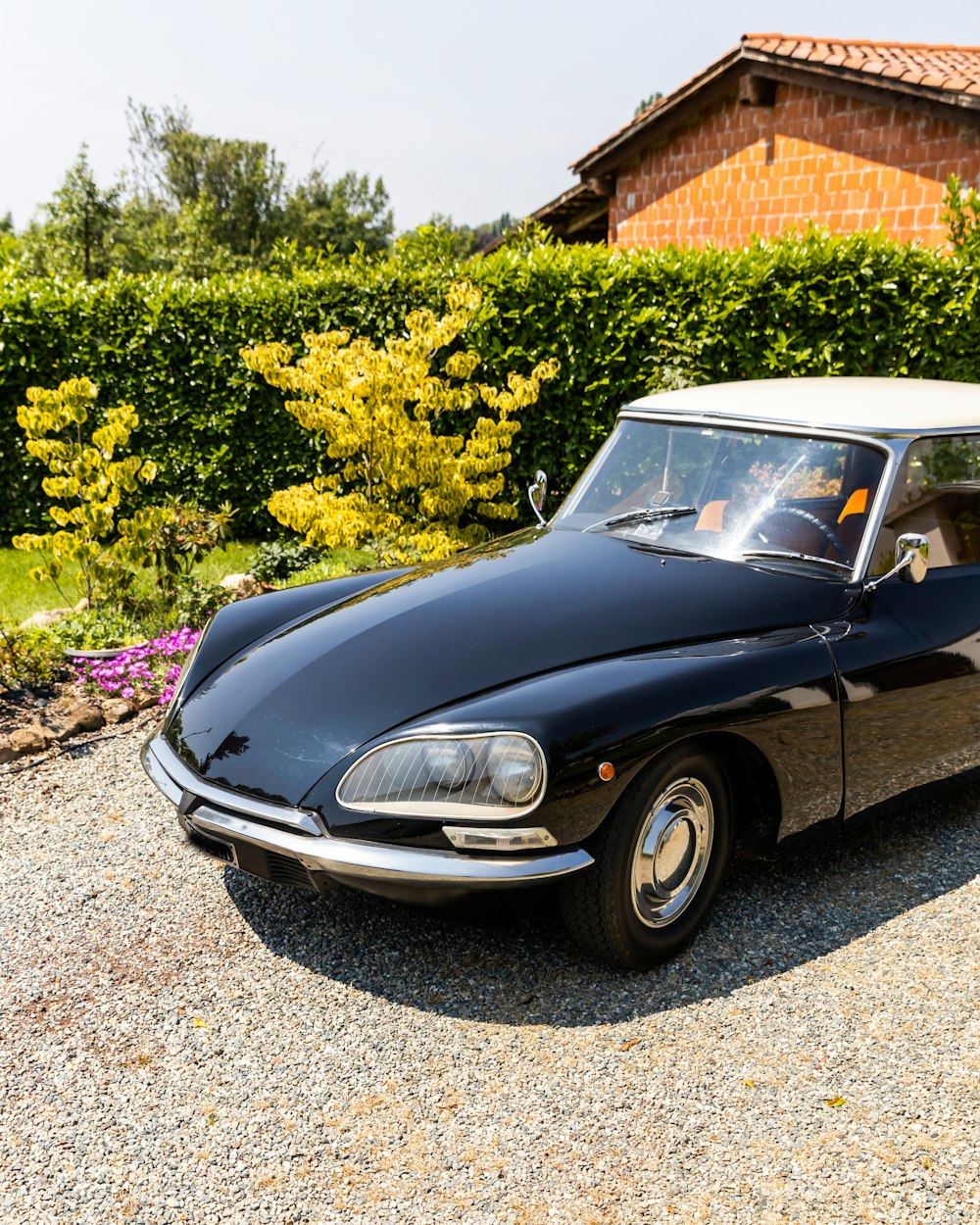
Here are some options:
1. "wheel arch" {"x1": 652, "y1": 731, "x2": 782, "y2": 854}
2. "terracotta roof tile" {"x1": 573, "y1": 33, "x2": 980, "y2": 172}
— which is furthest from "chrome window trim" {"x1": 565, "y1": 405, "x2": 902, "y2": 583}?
"terracotta roof tile" {"x1": 573, "y1": 33, "x2": 980, "y2": 172}

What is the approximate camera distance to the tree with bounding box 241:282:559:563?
7.80 meters

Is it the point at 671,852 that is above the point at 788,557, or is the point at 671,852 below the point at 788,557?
below

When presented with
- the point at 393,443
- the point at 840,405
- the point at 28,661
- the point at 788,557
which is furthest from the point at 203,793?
the point at 393,443

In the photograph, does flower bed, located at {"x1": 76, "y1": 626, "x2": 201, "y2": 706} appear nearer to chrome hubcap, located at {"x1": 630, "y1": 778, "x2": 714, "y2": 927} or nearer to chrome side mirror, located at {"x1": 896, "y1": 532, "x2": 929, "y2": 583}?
chrome hubcap, located at {"x1": 630, "y1": 778, "x2": 714, "y2": 927}

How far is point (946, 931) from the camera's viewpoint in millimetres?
3730

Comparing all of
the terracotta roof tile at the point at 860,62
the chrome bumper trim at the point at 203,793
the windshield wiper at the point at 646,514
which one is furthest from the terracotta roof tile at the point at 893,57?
the chrome bumper trim at the point at 203,793

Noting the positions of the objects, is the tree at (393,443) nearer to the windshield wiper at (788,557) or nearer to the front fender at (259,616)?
the front fender at (259,616)

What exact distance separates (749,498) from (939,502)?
2.40ft

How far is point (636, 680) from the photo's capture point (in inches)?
132

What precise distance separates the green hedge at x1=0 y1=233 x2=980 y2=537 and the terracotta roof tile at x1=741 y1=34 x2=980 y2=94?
4.38m

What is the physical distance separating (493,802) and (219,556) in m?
7.16

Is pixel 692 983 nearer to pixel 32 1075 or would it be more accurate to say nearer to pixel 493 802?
pixel 493 802

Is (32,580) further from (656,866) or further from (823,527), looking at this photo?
(656,866)

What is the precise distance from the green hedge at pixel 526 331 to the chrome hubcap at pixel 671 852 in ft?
21.4
